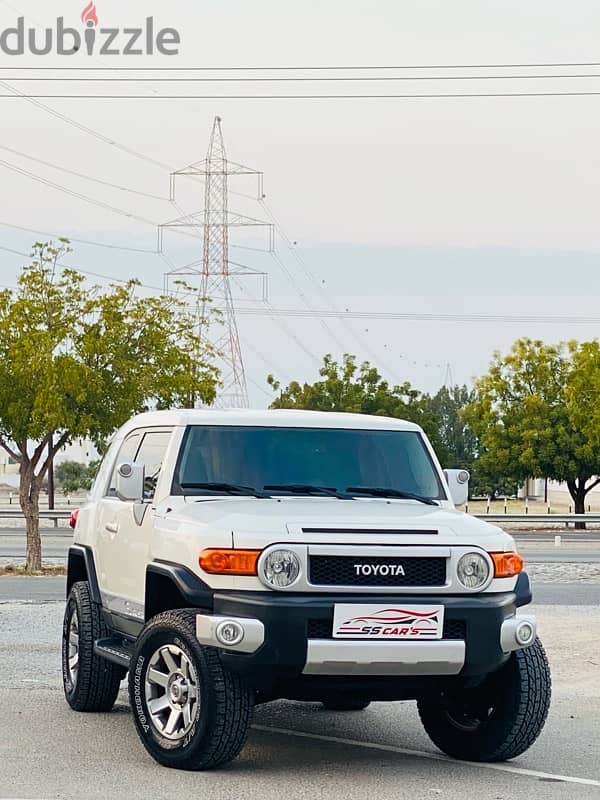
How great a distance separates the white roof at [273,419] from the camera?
8.91 metres

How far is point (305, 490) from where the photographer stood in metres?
8.59

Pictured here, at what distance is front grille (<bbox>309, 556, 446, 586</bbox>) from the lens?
24.1 ft

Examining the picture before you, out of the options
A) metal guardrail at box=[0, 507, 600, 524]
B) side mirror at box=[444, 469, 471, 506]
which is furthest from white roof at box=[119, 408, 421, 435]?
metal guardrail at box=[0, 507, 600, 524]

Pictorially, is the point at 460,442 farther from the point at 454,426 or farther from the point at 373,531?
the point at 373,531

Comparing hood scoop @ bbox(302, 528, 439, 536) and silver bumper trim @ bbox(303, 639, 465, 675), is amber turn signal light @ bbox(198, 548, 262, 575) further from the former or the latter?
silver bumper trim @ bbox(303, 639, 465, 675)

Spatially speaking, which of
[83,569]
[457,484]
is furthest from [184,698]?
[83,569]

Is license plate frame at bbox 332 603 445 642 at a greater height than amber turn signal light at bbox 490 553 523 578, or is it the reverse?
amber turn signal light at bbox 490 553 523 578

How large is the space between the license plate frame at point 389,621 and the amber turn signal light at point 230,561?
49cm

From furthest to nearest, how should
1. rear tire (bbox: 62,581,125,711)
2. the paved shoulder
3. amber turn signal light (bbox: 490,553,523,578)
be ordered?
the paved shoulder → rear tire (bbox: 62,581,125,711) → amber turn signal light (bbox: 490,553,523,578)

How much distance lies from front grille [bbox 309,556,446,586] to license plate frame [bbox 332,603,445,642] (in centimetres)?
15

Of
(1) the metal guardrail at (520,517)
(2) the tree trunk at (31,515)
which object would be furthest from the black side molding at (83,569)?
(1) the metal guardrail at (520,517)

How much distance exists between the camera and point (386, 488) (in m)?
8.86

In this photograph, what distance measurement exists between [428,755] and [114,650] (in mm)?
2084

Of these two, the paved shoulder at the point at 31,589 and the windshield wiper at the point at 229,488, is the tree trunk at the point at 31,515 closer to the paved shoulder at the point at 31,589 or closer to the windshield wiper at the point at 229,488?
the paved shoulder at the point at 31,589
